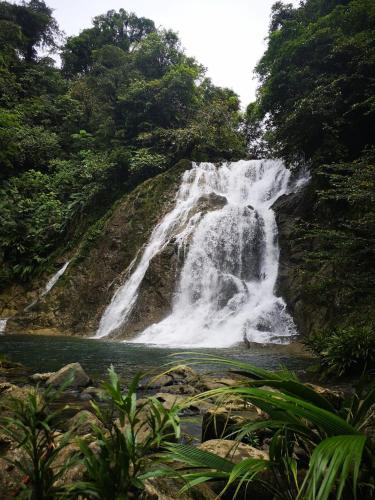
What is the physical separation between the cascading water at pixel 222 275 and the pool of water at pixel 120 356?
67.2 inches

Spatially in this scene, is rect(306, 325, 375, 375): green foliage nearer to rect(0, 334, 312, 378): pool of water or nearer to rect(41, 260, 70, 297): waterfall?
rect(0, 334, 312, 378): pool of water

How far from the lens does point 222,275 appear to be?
16.7 metres

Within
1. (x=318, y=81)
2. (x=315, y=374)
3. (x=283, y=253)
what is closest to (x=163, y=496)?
(x=315, y=374)

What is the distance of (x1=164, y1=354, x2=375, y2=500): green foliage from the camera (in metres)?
1.12

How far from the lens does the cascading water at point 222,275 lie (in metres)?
14.2

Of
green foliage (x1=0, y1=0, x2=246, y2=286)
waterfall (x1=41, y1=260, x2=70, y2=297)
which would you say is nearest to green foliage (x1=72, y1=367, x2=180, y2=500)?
green foliage (x1=0, y1=0, x2=246, y2=286)

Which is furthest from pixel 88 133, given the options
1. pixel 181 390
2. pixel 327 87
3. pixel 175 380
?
pixel 181 390

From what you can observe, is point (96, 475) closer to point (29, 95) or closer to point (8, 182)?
point (8, 182)

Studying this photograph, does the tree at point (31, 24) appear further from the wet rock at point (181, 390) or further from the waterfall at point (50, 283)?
the wet rock at point (181, 390)

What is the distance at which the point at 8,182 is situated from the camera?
2695 centimetres

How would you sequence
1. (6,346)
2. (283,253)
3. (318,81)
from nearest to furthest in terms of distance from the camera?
(6,346) < (318,81) < (283,253)

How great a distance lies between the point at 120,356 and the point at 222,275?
7.62 m

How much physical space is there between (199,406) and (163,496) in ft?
12.1

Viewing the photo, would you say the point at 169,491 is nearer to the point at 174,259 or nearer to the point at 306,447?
the point at 306,447
